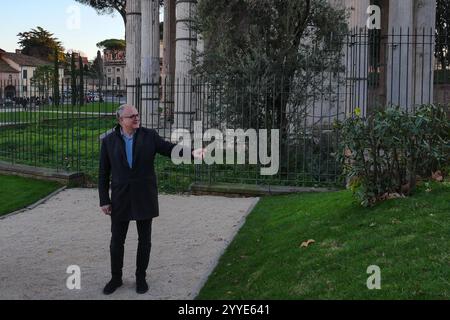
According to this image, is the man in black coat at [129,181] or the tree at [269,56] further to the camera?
the tree at [269,56]

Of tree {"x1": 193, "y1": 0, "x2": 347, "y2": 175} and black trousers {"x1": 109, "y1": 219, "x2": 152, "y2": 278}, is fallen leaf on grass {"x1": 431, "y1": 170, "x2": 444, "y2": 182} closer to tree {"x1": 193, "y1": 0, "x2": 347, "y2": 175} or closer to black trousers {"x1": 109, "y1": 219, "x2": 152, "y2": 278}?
black trousers {"x1": 109, "y1": 219, "x2": 152, "y2": 278}

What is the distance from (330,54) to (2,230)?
7319mm

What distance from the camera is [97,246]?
7777 millimetres

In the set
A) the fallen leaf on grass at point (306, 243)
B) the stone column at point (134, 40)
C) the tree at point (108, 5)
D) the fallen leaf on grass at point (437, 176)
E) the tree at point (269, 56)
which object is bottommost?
the fallen leaf on grass at point (306, 243)

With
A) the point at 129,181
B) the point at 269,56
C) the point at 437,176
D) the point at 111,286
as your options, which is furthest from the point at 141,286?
the point at 269,56

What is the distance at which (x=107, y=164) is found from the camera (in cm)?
581

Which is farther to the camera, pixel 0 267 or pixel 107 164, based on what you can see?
pixel 0 267

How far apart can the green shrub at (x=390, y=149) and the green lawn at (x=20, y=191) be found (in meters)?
6.15

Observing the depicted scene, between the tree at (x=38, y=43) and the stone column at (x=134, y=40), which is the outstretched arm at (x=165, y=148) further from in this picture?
the tree at (x=38, y=43)

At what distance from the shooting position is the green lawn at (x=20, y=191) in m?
10.6

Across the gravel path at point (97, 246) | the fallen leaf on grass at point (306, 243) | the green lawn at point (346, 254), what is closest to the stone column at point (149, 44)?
the gravel path at point (97, 246)

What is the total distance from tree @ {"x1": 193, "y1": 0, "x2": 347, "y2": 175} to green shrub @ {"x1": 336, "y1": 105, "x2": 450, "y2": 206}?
455 centimetres
